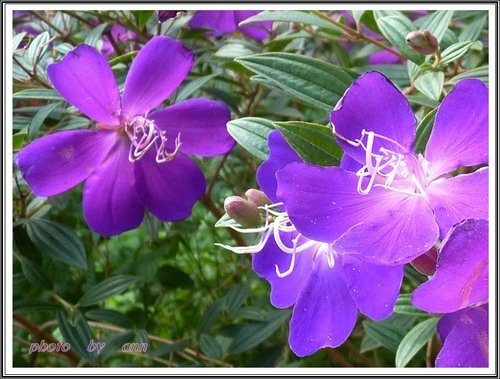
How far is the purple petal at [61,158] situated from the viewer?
0.82 meters

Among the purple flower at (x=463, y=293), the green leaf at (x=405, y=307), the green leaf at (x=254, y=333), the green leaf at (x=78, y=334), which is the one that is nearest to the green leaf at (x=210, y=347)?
the green leaf at (x=254, y=333)

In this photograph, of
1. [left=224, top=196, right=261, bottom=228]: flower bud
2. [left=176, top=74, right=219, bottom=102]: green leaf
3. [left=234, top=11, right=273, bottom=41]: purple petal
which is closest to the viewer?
[left=224, top=196, right=261, bottom=228]: flower bud

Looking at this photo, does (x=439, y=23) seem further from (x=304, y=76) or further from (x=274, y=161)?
(x=274, y=161)

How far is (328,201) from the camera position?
0.56 metres

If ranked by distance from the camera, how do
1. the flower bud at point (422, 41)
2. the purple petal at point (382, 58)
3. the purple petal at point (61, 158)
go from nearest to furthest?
the flower bud at point (422, 41)
the purple petal at point (61, 158)
the purple petal at point (382, 58)

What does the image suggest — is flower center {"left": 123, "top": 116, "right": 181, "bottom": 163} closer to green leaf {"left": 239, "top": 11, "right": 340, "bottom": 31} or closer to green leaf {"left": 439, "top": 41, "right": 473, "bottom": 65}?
green leaf {"left": 239, "top": 11, "right": 340, "bottom": 31}

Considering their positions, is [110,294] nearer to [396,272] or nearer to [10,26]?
[10,26]

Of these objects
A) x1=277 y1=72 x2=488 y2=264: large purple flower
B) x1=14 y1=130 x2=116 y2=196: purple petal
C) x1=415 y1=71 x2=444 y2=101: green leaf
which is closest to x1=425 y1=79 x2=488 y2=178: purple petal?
x1=277 y1=72 x2=488 y2=264: large purple flower

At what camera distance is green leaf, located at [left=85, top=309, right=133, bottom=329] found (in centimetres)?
106

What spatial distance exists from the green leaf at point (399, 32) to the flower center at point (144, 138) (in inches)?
10.9

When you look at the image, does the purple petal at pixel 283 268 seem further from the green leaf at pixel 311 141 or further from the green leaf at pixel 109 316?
the green leaf at pixel 109 316

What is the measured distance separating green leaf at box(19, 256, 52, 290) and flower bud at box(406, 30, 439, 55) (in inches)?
24.0

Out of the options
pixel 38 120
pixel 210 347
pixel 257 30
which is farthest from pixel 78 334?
pixel 257 30

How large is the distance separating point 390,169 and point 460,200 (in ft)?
0.22
